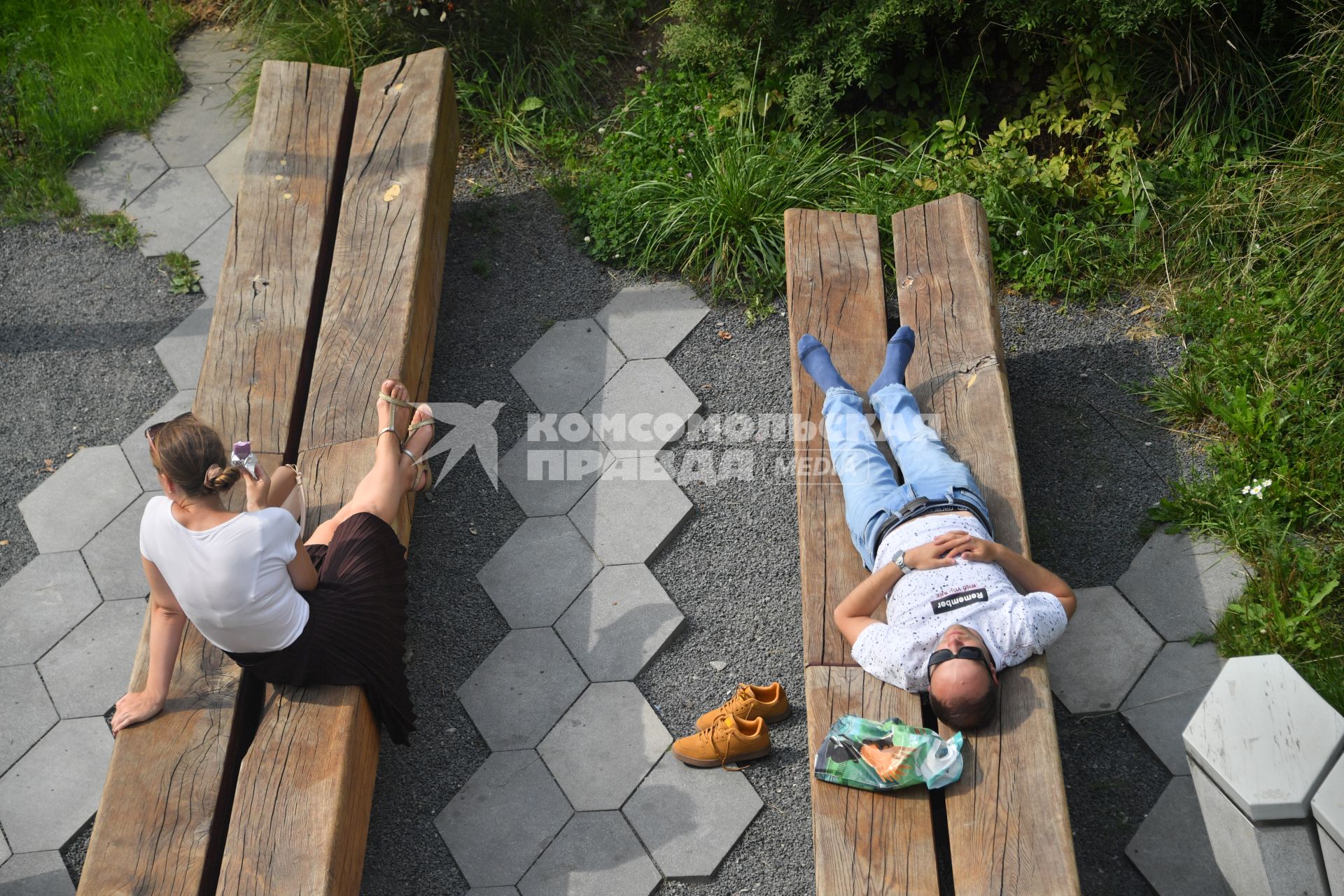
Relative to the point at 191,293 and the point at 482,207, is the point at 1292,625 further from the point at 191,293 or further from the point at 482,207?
the point at 191,293


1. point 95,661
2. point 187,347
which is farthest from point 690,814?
point 187,347

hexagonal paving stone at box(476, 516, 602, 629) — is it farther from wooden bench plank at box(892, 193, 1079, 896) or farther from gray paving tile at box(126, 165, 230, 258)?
gray paving tile at box(126, 165, 230, 258)

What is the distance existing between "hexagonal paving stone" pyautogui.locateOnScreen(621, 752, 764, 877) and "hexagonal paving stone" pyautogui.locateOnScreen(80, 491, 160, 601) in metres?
1.94

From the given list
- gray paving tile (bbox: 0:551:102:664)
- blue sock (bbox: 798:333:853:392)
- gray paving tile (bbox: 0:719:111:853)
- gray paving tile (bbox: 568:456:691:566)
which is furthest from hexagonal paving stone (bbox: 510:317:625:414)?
gray paving tile (bbox: 0:719:111:853)

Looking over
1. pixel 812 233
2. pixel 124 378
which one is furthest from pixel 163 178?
pixel 812 233

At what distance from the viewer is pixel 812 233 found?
4039 mm

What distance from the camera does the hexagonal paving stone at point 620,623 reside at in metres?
3.56

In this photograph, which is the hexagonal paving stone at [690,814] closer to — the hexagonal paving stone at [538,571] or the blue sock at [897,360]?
the hexagonal paving stone at [538,571]

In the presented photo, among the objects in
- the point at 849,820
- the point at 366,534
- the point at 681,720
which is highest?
the point at 366,534

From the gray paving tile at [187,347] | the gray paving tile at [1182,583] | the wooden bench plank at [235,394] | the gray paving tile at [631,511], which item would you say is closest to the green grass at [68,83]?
the gray paving tile at [187,347]

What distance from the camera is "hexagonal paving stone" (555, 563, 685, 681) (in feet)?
11.7

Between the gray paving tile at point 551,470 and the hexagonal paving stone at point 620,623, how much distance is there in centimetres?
37

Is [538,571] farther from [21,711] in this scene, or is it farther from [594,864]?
[21,711]

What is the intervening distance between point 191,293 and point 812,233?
8.80ft
